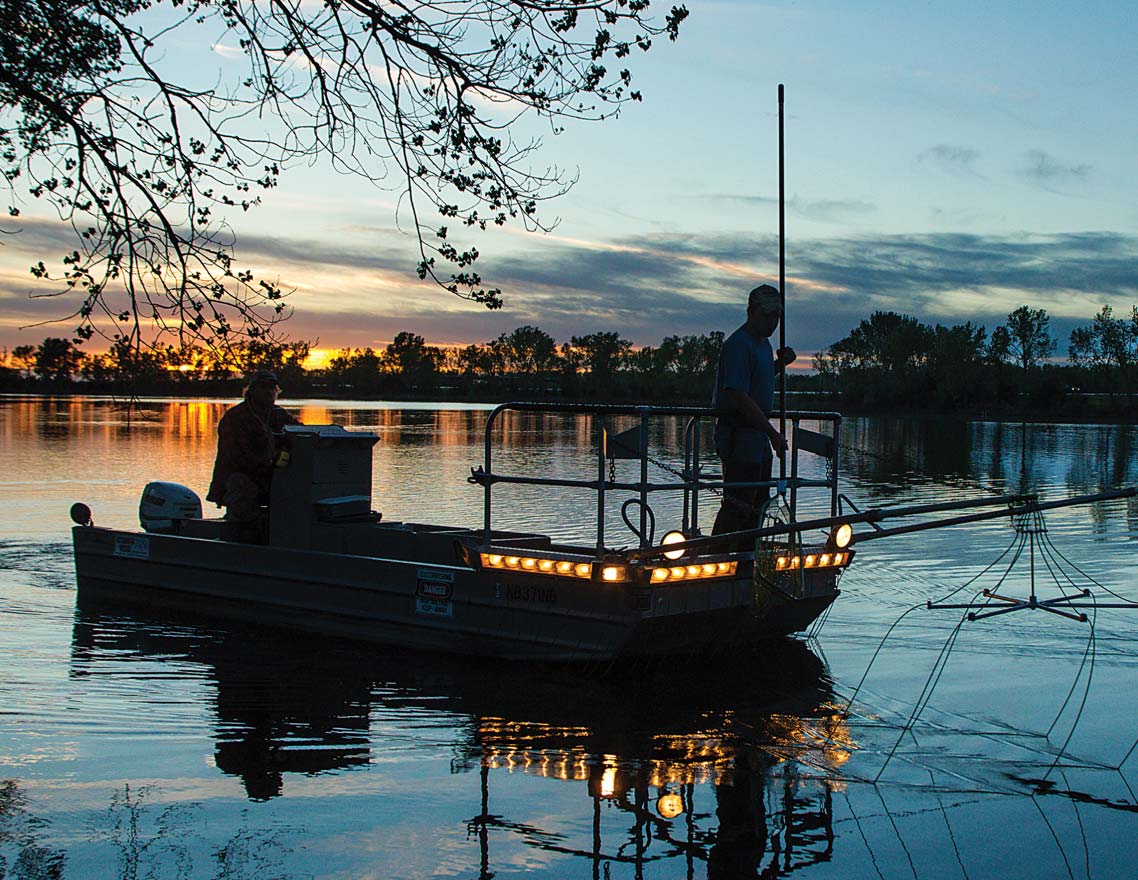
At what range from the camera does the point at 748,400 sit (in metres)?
7.95

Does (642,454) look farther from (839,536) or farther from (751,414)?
(839,536)

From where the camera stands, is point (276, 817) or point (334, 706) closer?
point (276, 817)

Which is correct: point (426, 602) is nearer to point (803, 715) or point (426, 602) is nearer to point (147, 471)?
point (803, 715)

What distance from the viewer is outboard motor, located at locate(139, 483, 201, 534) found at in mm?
11617

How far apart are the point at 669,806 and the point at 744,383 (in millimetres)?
3349

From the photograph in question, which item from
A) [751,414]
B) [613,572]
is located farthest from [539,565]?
[751,414]

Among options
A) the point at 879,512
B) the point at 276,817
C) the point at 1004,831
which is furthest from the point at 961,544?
the point at 276,817

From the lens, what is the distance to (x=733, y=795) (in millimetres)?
5816

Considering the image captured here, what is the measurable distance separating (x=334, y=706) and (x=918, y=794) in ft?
12.4

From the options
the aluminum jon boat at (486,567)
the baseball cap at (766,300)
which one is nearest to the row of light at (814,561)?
the aluminum jon boat at (486,567)

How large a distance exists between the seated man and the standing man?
433 cm

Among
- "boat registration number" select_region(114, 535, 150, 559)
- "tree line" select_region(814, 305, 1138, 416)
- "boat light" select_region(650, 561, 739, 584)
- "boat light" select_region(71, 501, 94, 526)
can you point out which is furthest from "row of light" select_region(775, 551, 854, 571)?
"tree line" select_region(814, 305, 1138, 416)

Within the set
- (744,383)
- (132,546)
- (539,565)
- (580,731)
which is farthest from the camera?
(132,546)

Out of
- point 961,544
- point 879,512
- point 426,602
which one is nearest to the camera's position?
point 879,512
